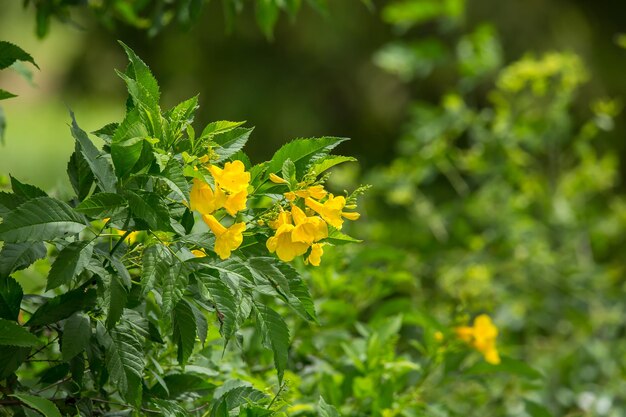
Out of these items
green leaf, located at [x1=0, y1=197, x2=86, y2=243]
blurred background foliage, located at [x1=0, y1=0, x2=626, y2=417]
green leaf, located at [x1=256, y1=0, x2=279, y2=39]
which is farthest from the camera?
blurred background foliage, located at [x1=0, y1=0, x2=626, y2=417]

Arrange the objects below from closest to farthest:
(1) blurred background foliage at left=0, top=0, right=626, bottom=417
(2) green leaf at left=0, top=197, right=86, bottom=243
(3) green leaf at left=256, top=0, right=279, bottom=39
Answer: (2) green leaf at left=0, top=197, right=86, bottom=243 → (3) green leaf at left=256, top=0, right=279, bottom=39 → (1) blurred background foliage at left=0, top=0, right=626, bottom=417

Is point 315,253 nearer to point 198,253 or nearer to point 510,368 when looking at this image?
point 198,253

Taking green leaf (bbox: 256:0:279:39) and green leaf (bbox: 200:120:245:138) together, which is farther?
green leaf (bbox: 256:0:279:39)

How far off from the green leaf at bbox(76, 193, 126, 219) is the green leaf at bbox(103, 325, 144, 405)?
12cm

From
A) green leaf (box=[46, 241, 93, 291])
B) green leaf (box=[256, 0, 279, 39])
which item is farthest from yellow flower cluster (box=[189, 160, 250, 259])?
green leaf (box=[256, 0, 279, 39])

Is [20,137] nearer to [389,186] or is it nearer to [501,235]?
[389,186]

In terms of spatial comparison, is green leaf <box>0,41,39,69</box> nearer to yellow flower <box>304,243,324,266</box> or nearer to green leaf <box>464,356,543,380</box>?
yellow flower <box>304,243,324,266</box>

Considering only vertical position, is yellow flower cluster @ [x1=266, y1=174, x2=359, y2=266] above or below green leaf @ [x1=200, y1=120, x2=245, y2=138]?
below

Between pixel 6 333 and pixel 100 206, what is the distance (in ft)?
0.48

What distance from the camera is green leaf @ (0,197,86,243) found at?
2.55ft

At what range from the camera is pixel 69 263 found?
81cm

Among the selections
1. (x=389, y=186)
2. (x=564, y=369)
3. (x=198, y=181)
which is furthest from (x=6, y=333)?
(x=389, y=186)

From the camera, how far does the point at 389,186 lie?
2.75 meters

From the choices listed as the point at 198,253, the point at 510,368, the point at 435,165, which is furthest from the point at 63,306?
the point at 435,165
